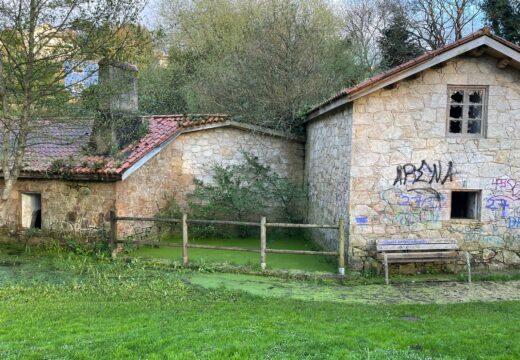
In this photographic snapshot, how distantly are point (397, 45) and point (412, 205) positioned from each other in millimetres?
16859

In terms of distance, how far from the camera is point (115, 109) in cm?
1299

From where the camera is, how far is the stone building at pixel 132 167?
1204 centimetres

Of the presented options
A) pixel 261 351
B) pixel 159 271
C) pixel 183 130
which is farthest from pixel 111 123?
pixel 261 351

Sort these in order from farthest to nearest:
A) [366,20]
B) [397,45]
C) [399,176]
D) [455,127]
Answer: [366,20] → [397,45] → [455,127] → [399,176]

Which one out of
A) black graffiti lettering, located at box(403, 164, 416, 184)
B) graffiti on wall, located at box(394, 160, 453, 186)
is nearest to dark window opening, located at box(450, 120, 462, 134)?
graffiti on wall, located at box(394, 160, 453, 186)

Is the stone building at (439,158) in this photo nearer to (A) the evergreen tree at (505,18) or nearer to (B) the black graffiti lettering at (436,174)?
(B) the black graffiti lettering at (436,174)

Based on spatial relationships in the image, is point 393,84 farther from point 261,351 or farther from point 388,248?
point 261,351

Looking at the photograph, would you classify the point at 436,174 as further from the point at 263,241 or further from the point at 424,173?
the point at 263,241

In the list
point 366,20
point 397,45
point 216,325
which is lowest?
point 216,325

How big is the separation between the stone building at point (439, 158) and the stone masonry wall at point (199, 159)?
520 cm

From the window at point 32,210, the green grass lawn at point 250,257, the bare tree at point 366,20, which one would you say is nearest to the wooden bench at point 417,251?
the green grass lawn at point 250,257

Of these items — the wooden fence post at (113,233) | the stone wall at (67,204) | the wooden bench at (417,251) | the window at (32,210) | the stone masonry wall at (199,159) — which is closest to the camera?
the wooden bench at (417,251)

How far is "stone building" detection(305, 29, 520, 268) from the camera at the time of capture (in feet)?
33.0

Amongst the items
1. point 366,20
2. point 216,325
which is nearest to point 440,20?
point 366,20
